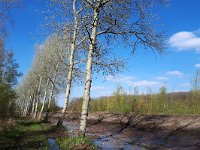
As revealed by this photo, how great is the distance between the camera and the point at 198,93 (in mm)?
27547

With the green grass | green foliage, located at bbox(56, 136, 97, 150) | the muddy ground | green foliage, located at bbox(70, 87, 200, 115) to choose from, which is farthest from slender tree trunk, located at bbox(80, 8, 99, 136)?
green foliage, located at bbox(70, 87, 200, 115)

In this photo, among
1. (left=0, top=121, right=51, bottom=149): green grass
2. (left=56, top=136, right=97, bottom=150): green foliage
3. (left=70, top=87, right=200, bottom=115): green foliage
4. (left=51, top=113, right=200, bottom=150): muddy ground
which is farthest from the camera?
(left=70, top=87, right=200, bottom=115): green foliage

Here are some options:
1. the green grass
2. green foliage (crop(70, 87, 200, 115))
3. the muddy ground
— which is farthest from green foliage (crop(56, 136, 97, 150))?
green foliage (crop(70, 87, 200, 115))

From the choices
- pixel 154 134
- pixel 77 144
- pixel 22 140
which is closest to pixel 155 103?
pixel 154 134

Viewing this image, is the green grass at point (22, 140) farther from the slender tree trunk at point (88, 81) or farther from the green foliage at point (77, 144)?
the slender tree trunk at point (88, 81)

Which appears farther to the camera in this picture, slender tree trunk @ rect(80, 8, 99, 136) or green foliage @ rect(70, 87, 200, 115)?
green foliage @ rect(70, 87, 200, 115)

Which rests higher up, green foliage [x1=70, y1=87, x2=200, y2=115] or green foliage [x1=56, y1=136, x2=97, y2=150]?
green foliage [x1=70, y1=87, x2=200, y2=115]

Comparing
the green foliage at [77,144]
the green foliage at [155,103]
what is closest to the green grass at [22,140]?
the green foliage at [77,144]

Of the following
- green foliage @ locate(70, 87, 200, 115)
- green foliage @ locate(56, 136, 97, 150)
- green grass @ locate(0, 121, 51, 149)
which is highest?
green foliage @ locate(70, 87, 200, 115)

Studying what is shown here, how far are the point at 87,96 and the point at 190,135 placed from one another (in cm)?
745

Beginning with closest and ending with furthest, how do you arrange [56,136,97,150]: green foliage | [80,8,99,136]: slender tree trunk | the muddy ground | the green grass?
1. [56,136,97,150]: green foliage
2. the green grass
3. [80,8,99,136]: slender tree trunk
4. the muddy ground

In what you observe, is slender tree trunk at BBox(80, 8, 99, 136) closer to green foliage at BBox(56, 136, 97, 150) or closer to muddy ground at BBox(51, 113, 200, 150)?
green foliage at BBox(56, 136, 97, 150)

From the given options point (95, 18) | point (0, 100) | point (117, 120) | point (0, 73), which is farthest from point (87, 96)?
point (0, 73)

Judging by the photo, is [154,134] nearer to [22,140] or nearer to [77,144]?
[22,140]
